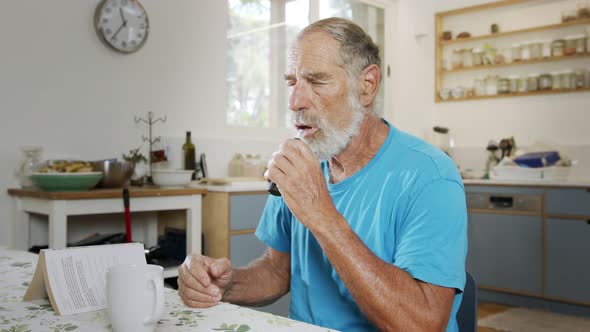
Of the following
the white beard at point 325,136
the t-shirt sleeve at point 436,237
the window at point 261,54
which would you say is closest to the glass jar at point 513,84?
the window at point 261,54

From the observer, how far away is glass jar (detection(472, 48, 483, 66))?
15.1 feet

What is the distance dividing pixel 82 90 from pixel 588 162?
11.2 ft

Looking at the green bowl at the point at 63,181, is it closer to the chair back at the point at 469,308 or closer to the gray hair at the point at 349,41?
the gray hair at the point at 349,41

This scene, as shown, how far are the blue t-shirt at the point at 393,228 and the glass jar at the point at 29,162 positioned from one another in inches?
68.9

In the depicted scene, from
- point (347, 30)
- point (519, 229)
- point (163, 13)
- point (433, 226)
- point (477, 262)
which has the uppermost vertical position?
point (163, 13)

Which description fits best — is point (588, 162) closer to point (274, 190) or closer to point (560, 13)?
point (560, 13)

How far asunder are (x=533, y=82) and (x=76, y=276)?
4.08 metres

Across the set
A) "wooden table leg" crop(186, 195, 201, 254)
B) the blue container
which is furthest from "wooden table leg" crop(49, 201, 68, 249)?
the blue container

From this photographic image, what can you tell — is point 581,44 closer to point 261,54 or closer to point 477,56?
point 477,56

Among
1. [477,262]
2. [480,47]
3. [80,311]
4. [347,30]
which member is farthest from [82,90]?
[480,47]

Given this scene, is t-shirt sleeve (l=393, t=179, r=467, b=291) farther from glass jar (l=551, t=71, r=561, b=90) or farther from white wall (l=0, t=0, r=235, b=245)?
glass jar (l=551, t=71, r=561, b=90)

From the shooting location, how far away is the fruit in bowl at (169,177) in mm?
2938

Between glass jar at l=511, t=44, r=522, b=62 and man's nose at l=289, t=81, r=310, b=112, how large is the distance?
357cm

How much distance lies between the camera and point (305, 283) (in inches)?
52.2
